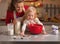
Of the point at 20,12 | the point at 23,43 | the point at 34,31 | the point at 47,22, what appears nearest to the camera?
the point at 23,43

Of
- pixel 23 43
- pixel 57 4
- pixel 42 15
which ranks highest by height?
pixel 57 4

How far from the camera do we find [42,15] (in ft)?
6.88

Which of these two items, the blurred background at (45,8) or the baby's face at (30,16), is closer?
the baby's face at (30,16)

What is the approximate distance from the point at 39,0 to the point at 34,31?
1107 millimetres

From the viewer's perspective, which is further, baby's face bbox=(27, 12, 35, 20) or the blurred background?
the blurred background

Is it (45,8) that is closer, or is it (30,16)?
(30,16)

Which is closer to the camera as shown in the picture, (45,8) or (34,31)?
(34,31)

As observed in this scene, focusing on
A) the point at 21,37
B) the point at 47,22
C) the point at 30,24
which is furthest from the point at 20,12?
the point at 47,22

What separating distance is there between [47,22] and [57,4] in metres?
0.29

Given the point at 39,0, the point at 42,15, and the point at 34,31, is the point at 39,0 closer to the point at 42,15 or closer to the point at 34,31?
the point at 42,15

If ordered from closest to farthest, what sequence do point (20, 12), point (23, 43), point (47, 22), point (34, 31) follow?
point (23, 43) → point (34, 31) → point (20, 12) → point (47, 22)

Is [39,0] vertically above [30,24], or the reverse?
[39,0]

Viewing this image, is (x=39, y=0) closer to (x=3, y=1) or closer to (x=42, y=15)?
(x=42, y=15)

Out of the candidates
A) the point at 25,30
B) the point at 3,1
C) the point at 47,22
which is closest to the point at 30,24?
the point at 25,30
